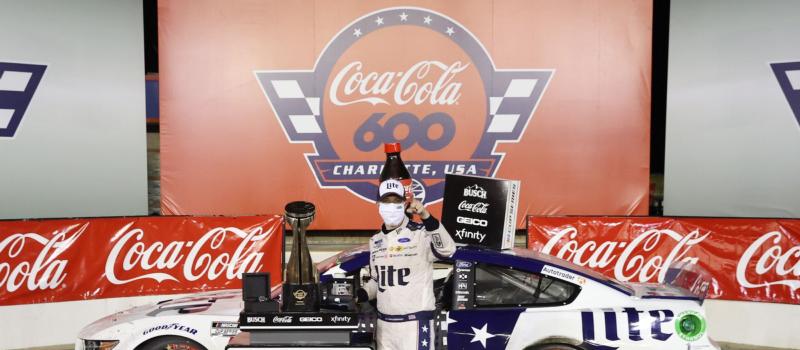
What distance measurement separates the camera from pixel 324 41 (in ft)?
31.5

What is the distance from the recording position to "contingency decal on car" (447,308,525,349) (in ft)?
15.6

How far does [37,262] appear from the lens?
23.0ft

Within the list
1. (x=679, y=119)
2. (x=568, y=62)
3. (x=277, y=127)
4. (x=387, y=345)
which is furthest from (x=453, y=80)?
(x=387, y=345)

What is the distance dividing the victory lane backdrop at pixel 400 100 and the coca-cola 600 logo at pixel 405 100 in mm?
17

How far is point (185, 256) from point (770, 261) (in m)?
6.03

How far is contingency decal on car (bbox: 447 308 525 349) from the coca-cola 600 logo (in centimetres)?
500

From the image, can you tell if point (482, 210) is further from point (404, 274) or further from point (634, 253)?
point (634, 253)

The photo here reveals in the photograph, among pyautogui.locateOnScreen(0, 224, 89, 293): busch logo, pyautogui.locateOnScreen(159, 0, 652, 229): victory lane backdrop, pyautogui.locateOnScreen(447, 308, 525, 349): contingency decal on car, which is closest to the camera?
pyautogui.locateOnScreen(447, 308, 525, 349): contingency decal on car

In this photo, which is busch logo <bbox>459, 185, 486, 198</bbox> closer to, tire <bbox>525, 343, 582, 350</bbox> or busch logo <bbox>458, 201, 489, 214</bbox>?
busch logo <bbox>458, 201, 489, 214</bbox>

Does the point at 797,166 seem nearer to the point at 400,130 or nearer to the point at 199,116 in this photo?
the point at 400,130

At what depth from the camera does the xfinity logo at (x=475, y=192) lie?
5.59m

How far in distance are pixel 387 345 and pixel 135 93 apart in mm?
6889

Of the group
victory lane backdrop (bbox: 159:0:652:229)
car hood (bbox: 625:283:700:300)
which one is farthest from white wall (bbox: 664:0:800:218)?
car hood (bbox: 625:283:700:300)

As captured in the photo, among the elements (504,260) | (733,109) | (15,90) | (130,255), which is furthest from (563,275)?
(15,90)
